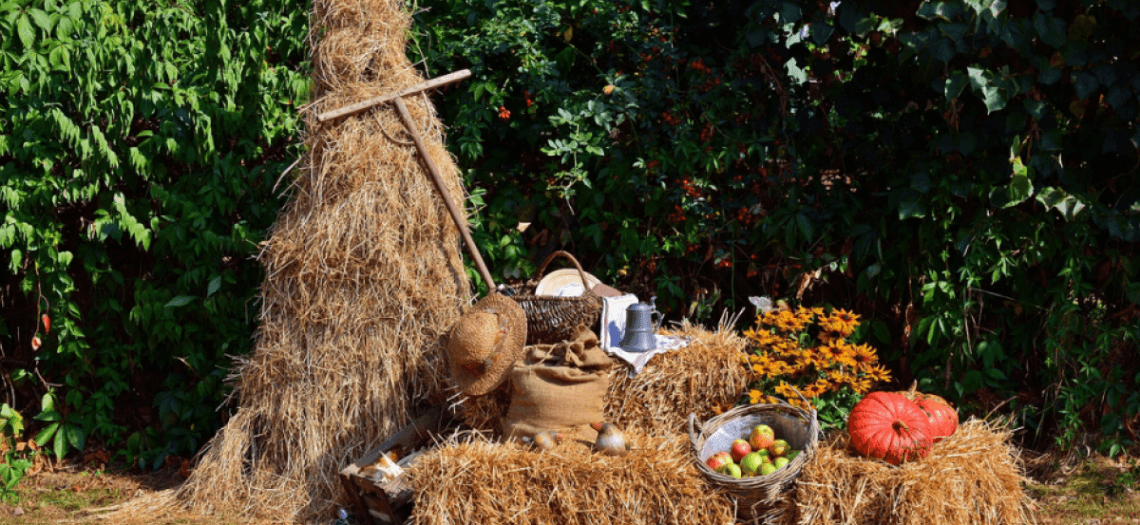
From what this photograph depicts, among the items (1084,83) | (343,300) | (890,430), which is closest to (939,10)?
(1084,83)

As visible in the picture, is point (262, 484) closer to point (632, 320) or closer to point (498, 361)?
point (498, 361)

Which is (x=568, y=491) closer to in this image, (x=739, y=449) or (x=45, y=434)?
(x=739, y=449)

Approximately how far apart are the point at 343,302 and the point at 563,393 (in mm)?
1029

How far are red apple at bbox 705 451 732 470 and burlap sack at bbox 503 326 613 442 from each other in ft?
1.50

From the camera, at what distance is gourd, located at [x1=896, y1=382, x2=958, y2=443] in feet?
12.7

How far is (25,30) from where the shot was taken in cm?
442

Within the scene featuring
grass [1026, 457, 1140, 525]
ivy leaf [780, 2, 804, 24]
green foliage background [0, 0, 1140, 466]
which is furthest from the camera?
green foliage background [0, 0, 1140, 466]

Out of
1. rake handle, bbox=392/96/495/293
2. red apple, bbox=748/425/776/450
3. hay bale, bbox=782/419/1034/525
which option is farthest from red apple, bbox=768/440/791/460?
rake handle, bbox=392/96/495/293

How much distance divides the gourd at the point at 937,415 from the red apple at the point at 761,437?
0.55m

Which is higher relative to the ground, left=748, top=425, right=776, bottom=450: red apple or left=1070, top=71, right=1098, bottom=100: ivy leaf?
left=1070, top=71, right=1098, bottom=100: ivy leaf

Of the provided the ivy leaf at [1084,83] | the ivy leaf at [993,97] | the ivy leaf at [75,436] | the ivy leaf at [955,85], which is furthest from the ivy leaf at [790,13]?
the ivy leaf at [75,436]

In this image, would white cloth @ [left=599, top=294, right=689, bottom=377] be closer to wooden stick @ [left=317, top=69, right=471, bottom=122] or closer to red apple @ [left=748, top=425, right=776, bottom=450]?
red apple @ [left=748, top=425, right=776, bottom=450]

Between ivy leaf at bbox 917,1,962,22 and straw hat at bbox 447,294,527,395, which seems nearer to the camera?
ivy leaf at bbox 917,1,962,22

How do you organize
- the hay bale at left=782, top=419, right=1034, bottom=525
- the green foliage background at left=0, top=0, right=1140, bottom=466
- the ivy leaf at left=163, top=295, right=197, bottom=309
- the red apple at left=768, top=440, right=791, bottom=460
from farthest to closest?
1. the ivy leaf at left=163, top=295, right=197, bottom=309
2. the green foliage background at left=0, top=0, right=1140, bottom=466
3. the red apple at left=768, top=440, right=791, bottom=460
4. the hay bale at left=782, top=419, right=1034, bottom=525
